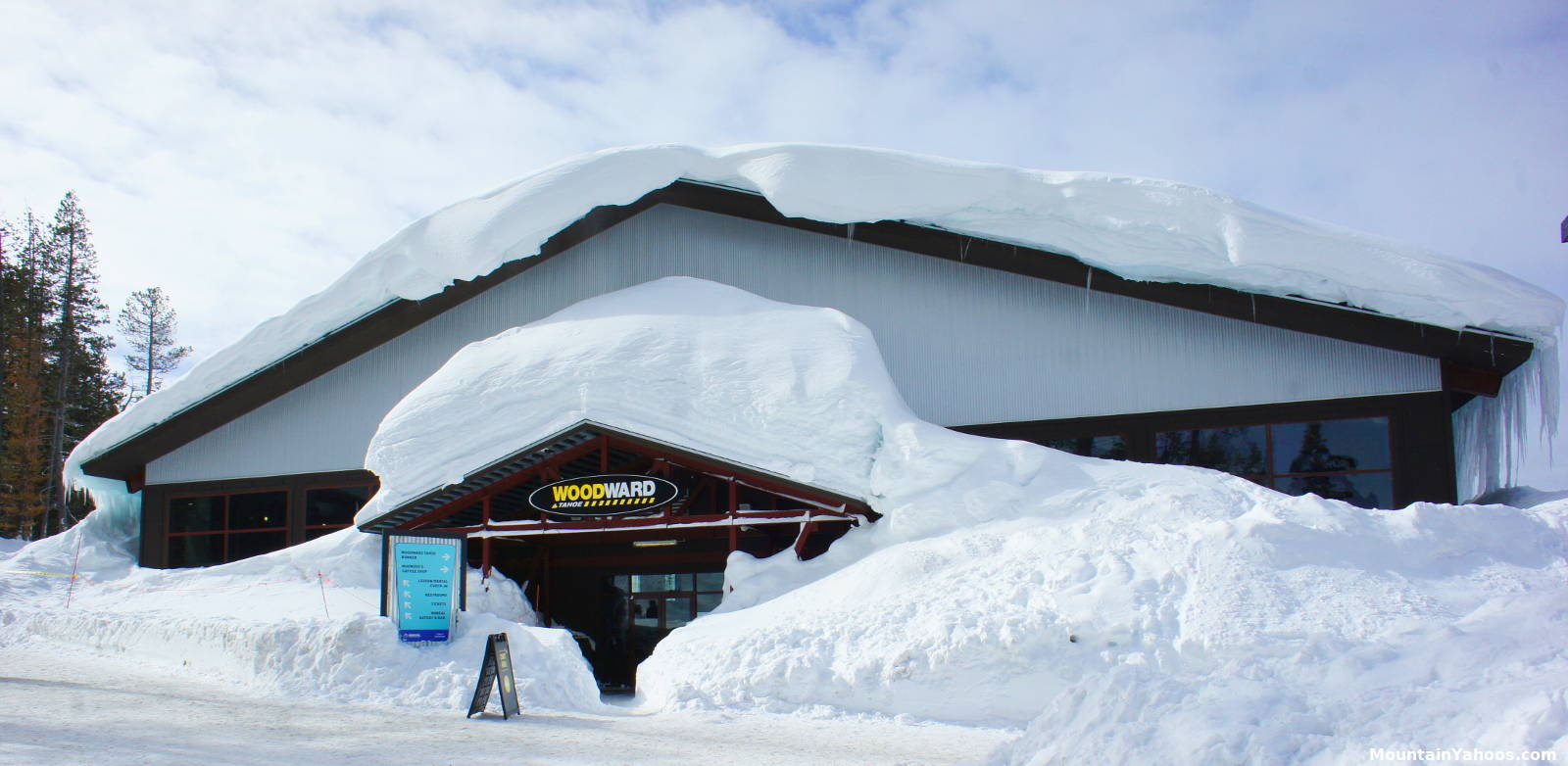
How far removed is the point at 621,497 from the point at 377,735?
5.90 metres

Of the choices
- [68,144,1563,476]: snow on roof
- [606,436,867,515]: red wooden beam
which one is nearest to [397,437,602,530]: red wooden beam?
[606,436,867,515]: red wooden beam

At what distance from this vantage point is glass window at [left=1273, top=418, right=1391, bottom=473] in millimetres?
14367

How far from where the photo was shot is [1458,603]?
30.6 ft

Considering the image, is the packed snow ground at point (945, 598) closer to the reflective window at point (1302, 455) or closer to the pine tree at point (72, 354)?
the reflective window at point (1302, 455)

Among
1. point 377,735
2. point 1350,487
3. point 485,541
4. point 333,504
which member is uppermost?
point 1350,487

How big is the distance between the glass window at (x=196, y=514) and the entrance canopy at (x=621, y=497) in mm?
7337

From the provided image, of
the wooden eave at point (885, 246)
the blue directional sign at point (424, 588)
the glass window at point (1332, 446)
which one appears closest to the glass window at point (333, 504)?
the wooden eave at point (885, 246)

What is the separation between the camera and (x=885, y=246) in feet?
55.6

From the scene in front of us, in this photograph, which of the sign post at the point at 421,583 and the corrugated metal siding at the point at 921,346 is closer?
the sign post at the point at 421,583

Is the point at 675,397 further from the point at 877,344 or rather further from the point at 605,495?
the point at 877,344

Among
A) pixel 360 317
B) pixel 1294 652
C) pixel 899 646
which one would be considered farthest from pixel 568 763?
pixel 360 317

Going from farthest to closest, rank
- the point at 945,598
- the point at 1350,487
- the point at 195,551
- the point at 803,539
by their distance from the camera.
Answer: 1. the point at 195,551
2. the point at 1350,487
3. the point at 803,539
4. the point at 945,598

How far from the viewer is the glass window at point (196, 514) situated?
63.7 feet

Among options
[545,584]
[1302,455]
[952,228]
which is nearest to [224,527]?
[545,584]
